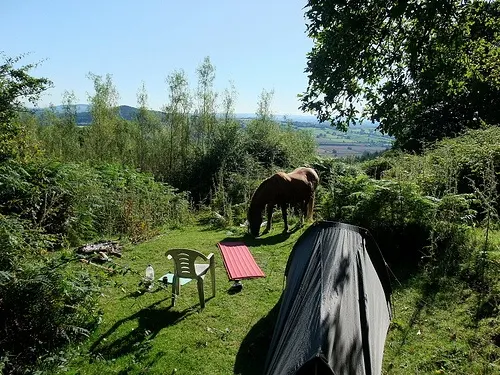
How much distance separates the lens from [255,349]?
429cm

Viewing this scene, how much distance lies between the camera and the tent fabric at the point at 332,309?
8.91 ft

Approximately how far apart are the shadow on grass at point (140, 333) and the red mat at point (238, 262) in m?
1.16

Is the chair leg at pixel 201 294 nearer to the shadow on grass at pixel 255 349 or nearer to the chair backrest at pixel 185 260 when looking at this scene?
the chair backrest at pixel 185 260

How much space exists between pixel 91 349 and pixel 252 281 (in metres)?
2.55

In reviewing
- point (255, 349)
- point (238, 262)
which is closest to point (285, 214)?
point (238, 262)

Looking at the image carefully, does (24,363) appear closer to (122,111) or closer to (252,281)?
(252,281)

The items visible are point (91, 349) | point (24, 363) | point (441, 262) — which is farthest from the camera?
point (441, 262)

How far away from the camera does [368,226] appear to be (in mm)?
6617

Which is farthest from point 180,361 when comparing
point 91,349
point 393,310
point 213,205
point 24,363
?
point 213,205

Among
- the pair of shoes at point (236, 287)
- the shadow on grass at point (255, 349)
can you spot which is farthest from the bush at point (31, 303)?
the pair of shoes at point (236, 287)

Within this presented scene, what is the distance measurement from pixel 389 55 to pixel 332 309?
9.68 feet

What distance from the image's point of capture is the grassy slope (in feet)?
13.0

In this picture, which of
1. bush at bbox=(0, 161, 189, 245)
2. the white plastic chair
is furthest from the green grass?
bush at bbox=(0, 161, 189, 245)

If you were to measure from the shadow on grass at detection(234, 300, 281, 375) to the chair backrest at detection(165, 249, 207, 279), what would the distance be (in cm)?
111
